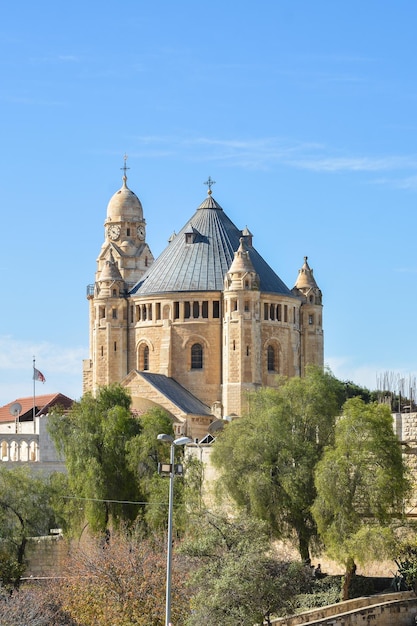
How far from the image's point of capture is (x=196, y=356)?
91938 mm

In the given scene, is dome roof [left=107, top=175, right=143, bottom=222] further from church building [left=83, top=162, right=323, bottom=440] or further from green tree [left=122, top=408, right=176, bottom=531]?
green tree [left=122, top=408, right=176, bottom=531]

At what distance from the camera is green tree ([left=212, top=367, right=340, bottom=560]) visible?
174 ft

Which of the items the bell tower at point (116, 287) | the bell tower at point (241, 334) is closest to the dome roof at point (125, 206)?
the bell tower at point (116, 287)

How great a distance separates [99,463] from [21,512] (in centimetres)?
378

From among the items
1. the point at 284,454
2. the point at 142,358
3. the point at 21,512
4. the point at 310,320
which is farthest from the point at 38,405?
the point at 284,454

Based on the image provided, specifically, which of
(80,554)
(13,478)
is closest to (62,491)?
(13,478)

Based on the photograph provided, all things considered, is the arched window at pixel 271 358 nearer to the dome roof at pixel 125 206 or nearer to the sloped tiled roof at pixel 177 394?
the sloped tiled roof at pixel 177 394

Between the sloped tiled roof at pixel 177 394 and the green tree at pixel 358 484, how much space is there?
35649 millimetres

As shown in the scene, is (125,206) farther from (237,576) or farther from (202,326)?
(237,576)

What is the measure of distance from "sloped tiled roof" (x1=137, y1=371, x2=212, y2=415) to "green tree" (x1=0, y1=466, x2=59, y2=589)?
21131mm

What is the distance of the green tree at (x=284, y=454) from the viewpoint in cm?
5291

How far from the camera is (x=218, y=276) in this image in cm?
9244

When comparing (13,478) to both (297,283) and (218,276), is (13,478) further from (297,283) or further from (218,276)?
(297,283)

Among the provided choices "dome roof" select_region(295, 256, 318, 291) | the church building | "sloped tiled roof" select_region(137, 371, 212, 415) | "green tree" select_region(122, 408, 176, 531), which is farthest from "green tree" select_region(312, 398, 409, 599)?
"dome roof" select_region(295, 256, 318, 291)
